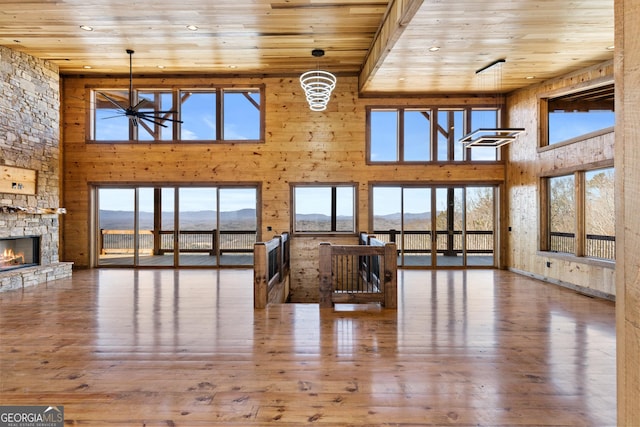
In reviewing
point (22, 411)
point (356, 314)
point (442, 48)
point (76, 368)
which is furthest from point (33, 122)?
point (442, 48)

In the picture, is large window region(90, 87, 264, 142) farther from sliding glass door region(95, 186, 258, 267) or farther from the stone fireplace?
sliding glass door region(95, 186, 258, 267)

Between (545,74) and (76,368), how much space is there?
8681 mm

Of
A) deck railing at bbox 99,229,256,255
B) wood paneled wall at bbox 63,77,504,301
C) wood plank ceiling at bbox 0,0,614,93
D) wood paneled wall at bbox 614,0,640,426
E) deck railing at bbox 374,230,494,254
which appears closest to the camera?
wood paneled wall at bbox 614,0,640,426

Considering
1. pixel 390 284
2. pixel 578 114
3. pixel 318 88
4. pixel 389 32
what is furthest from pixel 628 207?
pixel 578 114

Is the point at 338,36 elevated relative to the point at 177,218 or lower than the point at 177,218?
elevated

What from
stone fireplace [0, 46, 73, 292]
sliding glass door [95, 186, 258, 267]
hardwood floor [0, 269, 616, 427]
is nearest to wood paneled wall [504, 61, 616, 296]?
hardwood floor [0, 269, 616, 427]

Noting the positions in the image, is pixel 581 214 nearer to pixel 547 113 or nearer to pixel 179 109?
pixel 547 113

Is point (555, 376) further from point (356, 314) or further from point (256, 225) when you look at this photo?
point (256, 225)

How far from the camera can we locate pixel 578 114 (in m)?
6.48

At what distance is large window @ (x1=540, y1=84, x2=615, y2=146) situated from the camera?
5.91 m

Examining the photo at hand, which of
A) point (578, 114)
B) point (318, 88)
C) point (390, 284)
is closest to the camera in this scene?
point (390, 284)

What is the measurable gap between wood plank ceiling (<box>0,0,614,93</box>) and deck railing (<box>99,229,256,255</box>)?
13.7 feet

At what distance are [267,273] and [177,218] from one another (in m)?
4.40

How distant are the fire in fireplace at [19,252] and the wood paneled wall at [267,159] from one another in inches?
52.6
